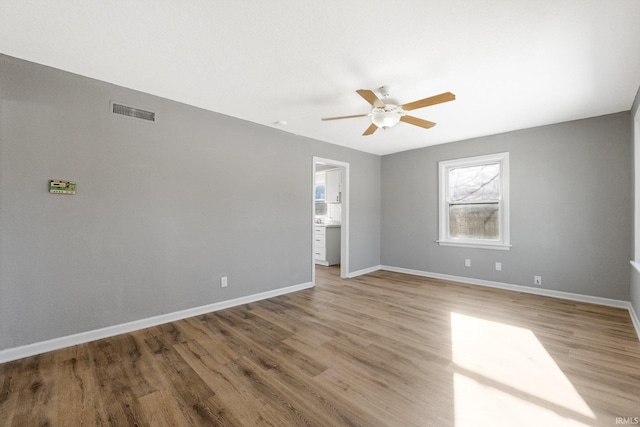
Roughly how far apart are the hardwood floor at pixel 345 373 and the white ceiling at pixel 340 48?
2.54 metres

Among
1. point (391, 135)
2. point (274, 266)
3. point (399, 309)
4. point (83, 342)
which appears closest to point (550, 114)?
point (391, 135)

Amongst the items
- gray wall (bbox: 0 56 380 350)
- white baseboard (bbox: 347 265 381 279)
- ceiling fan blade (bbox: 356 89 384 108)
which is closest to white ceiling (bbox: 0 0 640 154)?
ceiling fan blade (bbox: 356 89 384 108)

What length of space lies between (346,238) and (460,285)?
84.0 inches

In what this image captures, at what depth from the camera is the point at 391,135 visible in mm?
4504

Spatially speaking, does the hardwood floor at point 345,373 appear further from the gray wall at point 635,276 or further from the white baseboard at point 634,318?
the gray wall at point 635,276

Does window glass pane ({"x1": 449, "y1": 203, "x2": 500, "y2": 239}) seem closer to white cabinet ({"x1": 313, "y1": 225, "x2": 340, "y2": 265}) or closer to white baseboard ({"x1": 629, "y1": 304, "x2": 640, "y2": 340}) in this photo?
white baseboard ({"x1": 629, "y1": 304, "x2": 640, "y2": 340})

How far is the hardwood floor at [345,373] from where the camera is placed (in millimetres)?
1645

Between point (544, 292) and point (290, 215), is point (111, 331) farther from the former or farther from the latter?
point (544, 292)

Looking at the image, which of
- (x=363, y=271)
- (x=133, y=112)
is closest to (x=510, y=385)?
(x=363, y=271)

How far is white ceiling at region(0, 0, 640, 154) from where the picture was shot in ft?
5.84

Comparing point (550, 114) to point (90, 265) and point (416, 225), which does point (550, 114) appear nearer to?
point (416, 225)

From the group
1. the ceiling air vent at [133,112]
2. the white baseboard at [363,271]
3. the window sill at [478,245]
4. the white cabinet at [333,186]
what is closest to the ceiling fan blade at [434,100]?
the ceiling air vent at [133,112]

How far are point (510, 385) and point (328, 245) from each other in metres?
4.78

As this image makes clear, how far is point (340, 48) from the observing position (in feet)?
7.14
